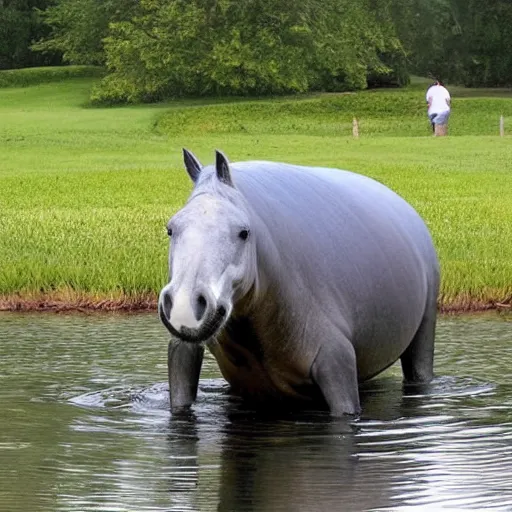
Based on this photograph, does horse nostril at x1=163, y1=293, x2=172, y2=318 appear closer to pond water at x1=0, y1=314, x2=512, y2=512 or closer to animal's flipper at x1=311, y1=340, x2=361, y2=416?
pond water at x1=0, y1=314, x2=512, y2=512

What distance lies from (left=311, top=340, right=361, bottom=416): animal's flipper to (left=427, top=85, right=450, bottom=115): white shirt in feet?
93.0

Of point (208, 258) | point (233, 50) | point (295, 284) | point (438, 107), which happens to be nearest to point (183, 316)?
point (208, 258)

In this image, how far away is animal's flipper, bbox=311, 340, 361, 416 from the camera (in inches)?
234

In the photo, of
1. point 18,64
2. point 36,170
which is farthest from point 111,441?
point 18,64

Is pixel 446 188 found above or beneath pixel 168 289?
beneath

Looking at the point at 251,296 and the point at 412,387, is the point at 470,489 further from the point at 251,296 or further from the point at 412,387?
the point at 412,387

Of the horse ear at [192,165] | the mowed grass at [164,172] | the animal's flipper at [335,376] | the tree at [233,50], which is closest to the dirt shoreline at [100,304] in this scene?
the mowed grass at [164,172]

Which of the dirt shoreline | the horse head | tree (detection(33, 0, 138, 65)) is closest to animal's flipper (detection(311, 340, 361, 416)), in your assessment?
the horse head

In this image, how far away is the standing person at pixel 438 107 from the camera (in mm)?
34000

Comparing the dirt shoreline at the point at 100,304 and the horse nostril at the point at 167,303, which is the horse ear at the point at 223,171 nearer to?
the horse nostril at the point at 167,303

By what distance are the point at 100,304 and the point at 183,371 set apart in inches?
156

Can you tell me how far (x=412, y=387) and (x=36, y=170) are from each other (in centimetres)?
1948

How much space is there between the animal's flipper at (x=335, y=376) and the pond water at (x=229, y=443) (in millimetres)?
78

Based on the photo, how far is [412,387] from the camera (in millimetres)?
7121
